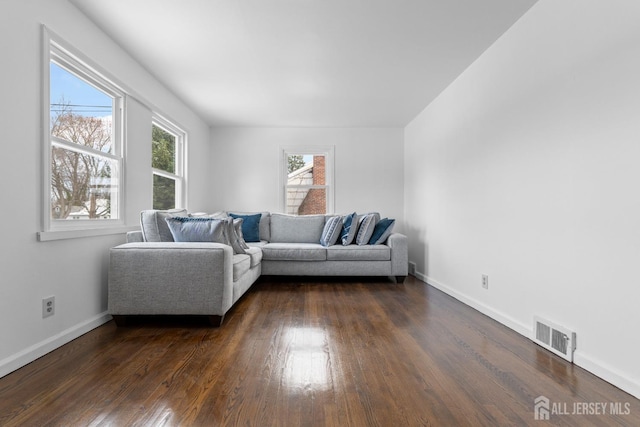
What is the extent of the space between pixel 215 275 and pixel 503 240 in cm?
227

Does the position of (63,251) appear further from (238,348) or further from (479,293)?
(479,293)

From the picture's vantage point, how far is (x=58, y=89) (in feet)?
7.41

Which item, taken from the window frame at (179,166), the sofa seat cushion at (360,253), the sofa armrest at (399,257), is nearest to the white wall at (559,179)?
the sofa armrest at (399,257)

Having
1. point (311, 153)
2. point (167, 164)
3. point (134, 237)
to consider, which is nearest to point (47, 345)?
point (134, 237)

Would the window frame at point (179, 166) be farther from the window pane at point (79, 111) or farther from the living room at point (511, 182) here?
the window pane at point (79, 111)

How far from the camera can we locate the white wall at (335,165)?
541 cm

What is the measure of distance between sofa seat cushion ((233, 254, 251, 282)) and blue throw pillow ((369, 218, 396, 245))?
1878mm

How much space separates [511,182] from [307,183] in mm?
3475

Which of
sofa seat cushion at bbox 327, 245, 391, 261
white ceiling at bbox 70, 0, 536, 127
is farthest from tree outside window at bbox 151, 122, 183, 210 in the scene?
sofa seat cushion at bbox 327, 245, 391, 261

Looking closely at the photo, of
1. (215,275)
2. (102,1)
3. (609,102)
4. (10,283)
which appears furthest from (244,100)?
(609,102)

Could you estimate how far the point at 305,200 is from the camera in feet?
18.0

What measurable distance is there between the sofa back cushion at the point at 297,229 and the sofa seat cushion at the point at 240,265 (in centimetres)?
170

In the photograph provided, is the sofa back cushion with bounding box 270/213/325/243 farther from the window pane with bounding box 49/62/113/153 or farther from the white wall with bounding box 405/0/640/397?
the window pane with bounding box 49/62/113/153

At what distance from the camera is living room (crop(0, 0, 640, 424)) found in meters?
1.66
